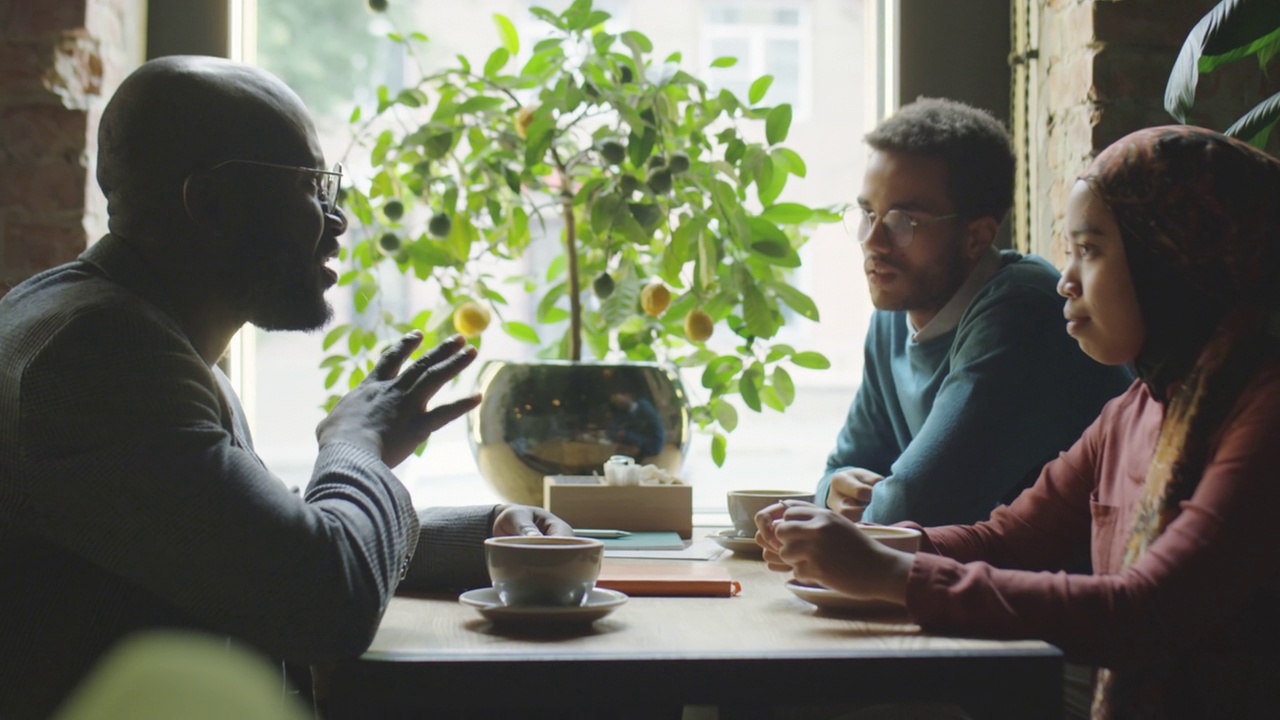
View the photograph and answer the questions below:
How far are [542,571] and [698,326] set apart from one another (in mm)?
966

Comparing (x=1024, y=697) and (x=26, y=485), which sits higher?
(x=26, y=485)

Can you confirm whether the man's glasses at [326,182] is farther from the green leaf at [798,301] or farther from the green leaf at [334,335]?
the green leaf at [798,301]

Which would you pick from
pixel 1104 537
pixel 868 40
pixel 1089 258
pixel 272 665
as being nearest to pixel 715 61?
pixel 868 40

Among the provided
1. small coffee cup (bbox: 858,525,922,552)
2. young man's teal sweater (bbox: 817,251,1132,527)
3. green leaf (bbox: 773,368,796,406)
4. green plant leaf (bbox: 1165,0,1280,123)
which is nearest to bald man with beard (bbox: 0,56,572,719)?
small coffee cup (bbox: 858,525,922,552)

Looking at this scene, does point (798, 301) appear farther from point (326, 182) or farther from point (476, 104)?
point (326, 182)

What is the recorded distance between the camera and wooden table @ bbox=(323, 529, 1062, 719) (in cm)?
86

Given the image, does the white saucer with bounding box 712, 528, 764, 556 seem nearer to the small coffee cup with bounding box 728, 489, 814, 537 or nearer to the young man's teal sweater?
the small coffee cup with bounding box 728, 489, 814, 537

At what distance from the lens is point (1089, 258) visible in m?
1.21

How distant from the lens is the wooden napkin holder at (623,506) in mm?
1564

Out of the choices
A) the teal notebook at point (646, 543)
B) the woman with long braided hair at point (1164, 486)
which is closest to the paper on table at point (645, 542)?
the teal notebook at point (646, 543)

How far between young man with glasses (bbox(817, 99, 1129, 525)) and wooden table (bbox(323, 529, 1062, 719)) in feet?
1.99

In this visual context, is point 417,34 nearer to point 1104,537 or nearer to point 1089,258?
point 1089,258

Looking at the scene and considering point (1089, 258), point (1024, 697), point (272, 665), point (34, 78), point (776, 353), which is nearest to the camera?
point (1024, 697)

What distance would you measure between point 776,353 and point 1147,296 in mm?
863
